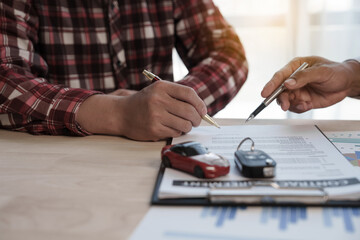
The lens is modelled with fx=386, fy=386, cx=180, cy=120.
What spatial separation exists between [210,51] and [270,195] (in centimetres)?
86

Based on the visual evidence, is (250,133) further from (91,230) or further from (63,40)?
(63,40)

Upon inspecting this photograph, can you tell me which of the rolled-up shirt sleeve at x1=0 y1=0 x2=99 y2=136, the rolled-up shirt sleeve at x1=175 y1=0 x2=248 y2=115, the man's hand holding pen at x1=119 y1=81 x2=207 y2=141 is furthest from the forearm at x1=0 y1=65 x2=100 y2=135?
the rolled-up shirt sleeve at x1=175 y1=0 x2=248 y2=115

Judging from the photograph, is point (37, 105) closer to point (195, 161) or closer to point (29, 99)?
point (29, 99)

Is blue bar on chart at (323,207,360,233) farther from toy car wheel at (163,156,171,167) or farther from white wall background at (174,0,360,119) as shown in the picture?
white wall background at (174,0,360,119)

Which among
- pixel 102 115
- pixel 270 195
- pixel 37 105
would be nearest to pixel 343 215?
pixel 270 195

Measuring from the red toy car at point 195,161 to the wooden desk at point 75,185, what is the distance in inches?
1.7

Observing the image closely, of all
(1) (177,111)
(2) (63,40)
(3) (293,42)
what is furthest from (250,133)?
(3) (293,42)

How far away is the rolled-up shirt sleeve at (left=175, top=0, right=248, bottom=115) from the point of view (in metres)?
1.16

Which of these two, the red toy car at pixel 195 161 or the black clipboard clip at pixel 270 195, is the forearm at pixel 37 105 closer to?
the red toy car at pixel 195 161

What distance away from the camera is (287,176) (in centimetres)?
55

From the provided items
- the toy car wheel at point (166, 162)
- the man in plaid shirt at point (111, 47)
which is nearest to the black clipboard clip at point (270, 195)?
the toy car wheel at point (166, 162)

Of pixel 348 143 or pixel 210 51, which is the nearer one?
pixel 348 143

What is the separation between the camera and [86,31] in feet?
4.08

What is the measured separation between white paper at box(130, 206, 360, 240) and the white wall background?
75.0 inches
